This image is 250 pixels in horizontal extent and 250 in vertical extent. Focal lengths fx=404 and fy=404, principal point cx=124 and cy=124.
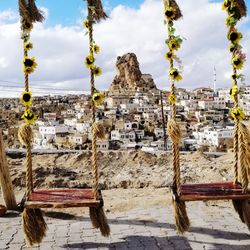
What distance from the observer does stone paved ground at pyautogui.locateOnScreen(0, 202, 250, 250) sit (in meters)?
5.29

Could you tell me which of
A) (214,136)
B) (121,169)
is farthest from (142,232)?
(214,136)

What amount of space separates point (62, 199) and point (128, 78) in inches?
3754

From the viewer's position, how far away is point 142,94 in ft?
303

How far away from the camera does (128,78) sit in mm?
99500

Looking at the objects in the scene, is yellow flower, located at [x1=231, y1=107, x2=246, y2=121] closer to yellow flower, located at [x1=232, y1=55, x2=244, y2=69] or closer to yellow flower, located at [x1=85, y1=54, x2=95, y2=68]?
yellow flower, located at [x1=232, y1=55, x2=244, y2=69]

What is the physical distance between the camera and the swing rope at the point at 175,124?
199 inches

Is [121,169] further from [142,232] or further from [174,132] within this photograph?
[174,132]

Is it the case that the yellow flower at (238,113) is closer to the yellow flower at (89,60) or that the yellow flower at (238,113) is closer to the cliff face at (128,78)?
the yellow flower at (89,60)

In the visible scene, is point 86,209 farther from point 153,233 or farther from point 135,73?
point 135,73

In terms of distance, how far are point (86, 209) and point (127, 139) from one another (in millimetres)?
46220

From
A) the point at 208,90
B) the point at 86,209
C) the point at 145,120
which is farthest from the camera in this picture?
the point at 208,90

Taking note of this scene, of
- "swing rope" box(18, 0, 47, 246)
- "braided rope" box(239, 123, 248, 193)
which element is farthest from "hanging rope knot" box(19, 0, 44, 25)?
"braided rope" box(239, 123, 248, 193)

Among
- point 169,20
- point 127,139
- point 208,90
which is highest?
point 208,90

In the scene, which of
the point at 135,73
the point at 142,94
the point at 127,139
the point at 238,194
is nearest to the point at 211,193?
the point at 238,194
